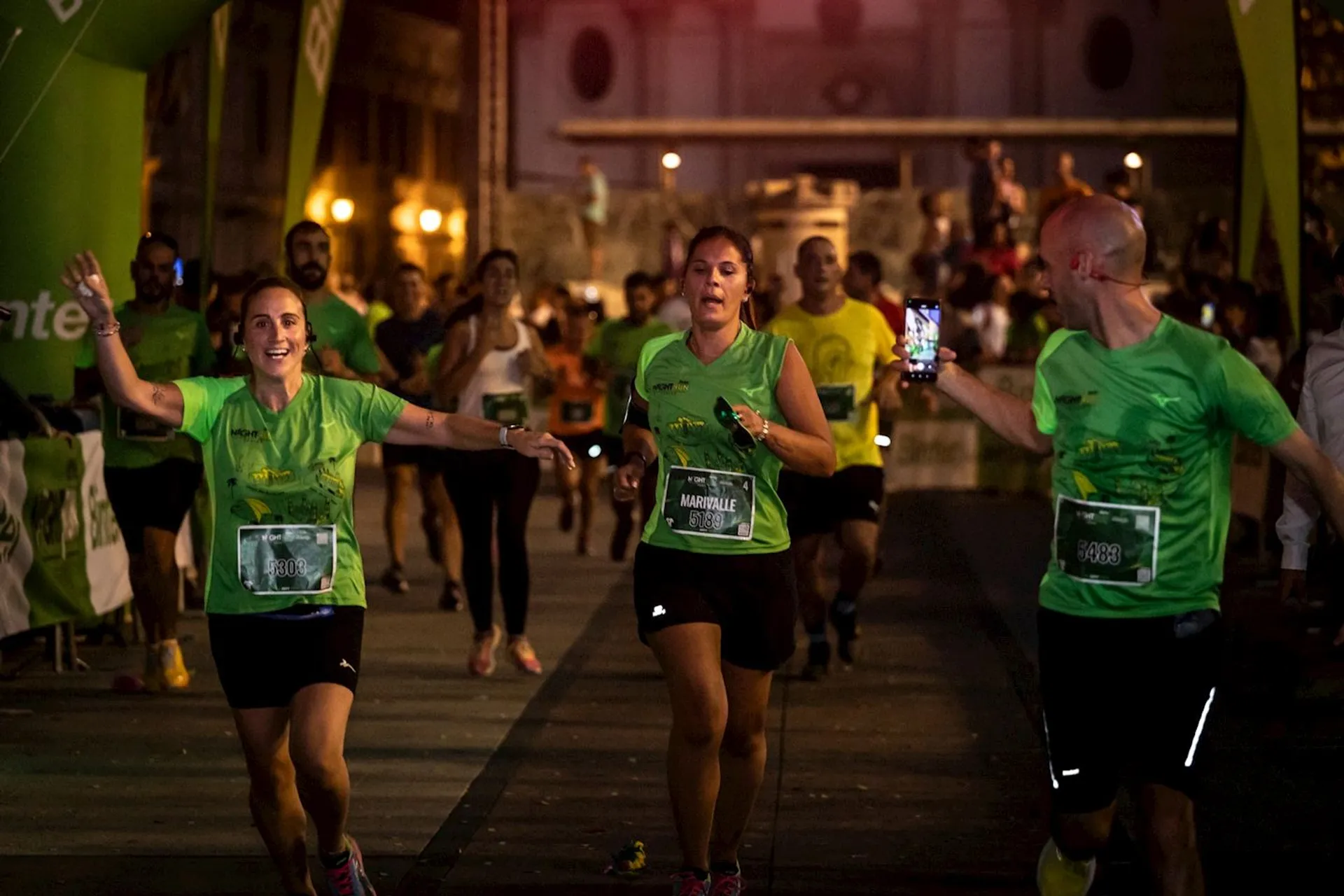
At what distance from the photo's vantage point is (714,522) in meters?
6.38

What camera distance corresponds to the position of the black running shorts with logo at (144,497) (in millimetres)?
10102

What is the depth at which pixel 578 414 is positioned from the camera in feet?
53.8

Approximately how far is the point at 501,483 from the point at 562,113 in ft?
132

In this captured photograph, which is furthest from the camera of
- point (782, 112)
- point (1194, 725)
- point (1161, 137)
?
point (782, 112)

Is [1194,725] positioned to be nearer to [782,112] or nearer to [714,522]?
[714,522]

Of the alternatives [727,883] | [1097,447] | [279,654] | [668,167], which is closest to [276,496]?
[279,654]

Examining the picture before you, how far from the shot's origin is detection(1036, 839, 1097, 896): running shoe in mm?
5566

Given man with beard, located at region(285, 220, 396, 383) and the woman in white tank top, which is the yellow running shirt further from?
man with beard, located at region(285, 220, 396, 383)

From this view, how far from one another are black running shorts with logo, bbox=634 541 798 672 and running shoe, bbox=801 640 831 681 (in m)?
4.45

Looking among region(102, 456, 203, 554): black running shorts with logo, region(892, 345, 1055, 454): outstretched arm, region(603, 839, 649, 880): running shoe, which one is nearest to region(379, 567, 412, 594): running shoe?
region(102, 456, 203, 554): black running shorts with logo

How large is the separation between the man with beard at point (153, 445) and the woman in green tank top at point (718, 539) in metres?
4.02

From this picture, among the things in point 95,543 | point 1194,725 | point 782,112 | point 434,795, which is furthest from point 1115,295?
point 782,112

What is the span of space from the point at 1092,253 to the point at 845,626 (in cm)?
591

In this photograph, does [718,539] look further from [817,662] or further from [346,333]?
[346,333]
